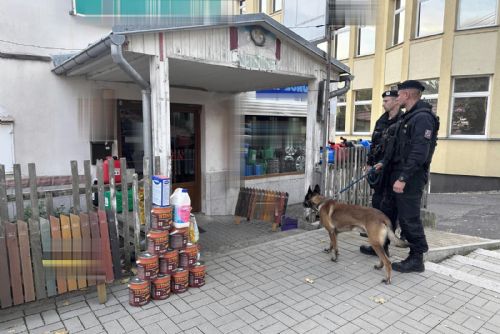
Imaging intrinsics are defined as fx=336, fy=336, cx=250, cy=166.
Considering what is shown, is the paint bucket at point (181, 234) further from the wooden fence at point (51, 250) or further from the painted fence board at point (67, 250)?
the painted fence board at point (67, 250)

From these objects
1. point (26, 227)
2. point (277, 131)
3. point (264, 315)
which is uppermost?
point (277, 131)

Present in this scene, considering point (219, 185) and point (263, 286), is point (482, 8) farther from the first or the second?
point (263, 286)

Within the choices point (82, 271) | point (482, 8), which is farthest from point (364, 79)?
point (82, 271)

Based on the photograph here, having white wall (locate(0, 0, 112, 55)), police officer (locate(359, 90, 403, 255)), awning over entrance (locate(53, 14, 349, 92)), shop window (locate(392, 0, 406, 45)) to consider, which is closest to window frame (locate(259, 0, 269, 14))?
shop window (locate(392, 0, 406, 45))

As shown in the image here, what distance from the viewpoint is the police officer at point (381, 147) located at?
431 cm

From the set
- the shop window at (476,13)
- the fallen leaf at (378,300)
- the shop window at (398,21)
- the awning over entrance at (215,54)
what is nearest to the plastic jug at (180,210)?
the awning over entrance at (215,54)

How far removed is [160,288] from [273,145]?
5.81m

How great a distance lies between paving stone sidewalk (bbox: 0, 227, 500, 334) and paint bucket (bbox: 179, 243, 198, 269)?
0.92ft

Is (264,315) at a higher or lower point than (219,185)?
lower

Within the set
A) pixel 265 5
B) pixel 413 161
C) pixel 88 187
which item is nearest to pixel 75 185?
pixel 88 187

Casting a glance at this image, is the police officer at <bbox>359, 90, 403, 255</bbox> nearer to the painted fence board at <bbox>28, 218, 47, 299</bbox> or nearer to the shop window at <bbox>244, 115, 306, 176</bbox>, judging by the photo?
the shop window at <bbox>244, 115, 306, 176</bbox>

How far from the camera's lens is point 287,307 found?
313cm

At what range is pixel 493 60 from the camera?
31.9 ft

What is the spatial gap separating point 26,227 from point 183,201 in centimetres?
136
